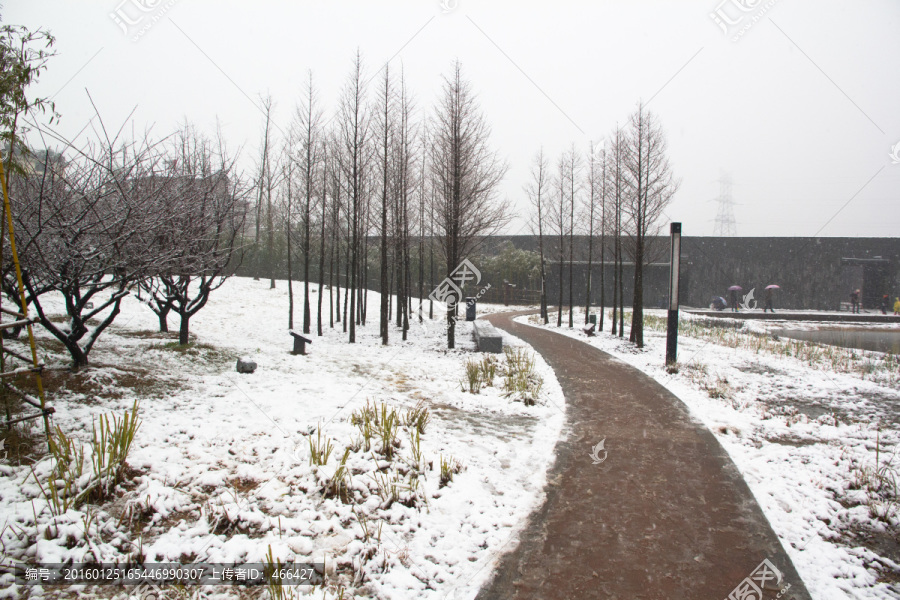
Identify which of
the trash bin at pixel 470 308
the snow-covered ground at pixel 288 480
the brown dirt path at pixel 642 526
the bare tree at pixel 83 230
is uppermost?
the bare tree at pixel 83 230

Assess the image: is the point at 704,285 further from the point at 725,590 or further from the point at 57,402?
the point at 57,402

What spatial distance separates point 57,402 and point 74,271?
150 centimetres

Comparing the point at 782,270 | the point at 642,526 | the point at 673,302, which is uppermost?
the point at 782,270

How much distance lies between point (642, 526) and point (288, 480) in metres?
3.28

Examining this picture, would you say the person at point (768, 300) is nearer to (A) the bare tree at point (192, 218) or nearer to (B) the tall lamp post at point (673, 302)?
(B) the tall lamp post at point (673, 302)

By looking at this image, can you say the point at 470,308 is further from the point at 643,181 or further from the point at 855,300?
the point at 855,300

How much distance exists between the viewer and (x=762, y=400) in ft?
26.6

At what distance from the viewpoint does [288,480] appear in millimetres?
4273

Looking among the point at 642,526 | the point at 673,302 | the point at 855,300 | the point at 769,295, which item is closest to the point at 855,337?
the point at 769,295

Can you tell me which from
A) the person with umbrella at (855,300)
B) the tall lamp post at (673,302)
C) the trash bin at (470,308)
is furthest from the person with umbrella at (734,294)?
the tall lamp post at (673,302)

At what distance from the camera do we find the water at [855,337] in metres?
16.1

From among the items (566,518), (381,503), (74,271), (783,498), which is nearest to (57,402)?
(74,271)

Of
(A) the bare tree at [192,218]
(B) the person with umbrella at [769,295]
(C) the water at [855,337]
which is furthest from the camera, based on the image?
(B) the person with umbrella at [769,295]

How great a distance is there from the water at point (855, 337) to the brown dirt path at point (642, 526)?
1417 cm
